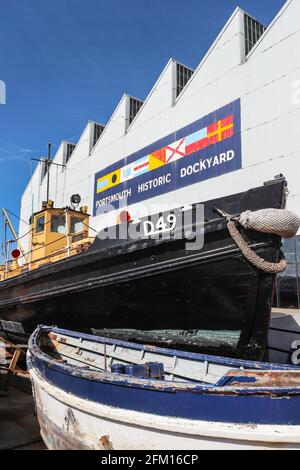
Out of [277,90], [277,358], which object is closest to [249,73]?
[277,90]

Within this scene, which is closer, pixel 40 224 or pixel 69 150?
pixel 40 224

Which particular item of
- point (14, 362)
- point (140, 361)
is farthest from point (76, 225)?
point (140, 361)

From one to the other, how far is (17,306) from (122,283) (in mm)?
2718

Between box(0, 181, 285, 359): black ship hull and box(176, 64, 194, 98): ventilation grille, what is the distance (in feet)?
38.0

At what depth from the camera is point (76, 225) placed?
303 inches

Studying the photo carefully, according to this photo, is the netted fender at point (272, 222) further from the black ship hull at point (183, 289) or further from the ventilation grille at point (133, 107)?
the ventilation grille at point (133, 107)

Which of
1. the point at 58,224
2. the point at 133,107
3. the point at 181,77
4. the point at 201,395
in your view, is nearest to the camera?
the point at 201,395

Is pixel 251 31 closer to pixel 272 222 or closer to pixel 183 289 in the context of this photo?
pixel 272 222

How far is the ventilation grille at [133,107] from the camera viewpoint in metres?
18.1

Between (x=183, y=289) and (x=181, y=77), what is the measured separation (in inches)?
504

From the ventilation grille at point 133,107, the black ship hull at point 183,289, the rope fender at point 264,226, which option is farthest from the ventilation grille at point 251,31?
the rope fender at point 264,226

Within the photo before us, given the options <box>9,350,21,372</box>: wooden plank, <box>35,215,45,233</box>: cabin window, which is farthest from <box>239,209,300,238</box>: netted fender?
<box>35,215,45,233</box>: cabin window

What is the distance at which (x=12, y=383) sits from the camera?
613 centimetres

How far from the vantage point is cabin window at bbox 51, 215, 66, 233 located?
7.61 m
